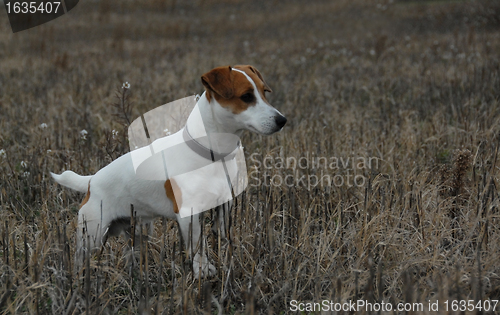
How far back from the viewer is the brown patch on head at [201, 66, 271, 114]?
2758 millimetres

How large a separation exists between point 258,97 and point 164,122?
299cm

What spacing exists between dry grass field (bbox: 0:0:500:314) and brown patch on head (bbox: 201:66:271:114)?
2.47ft

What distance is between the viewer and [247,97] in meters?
2.82

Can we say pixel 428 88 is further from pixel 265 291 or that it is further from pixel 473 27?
pixel 473 27

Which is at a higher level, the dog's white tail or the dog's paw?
the dog's white tail

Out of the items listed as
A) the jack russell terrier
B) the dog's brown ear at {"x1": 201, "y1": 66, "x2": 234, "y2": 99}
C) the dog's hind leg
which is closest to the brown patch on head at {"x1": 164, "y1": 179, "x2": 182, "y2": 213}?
the jack russell terrier

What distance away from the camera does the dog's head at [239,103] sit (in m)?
2.76

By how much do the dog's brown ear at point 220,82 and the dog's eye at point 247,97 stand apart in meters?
0.07

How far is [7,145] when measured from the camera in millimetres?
5141

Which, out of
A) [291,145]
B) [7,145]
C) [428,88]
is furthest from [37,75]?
[428,88]

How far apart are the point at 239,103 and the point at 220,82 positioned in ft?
0.54

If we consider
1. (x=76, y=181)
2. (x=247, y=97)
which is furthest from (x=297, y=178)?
(x=76, y=181)

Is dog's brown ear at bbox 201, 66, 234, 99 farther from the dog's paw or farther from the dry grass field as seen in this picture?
the dog's paw

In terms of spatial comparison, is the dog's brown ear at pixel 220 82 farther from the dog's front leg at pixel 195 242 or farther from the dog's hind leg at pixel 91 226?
the dog's hind leg at pixel 91 226
